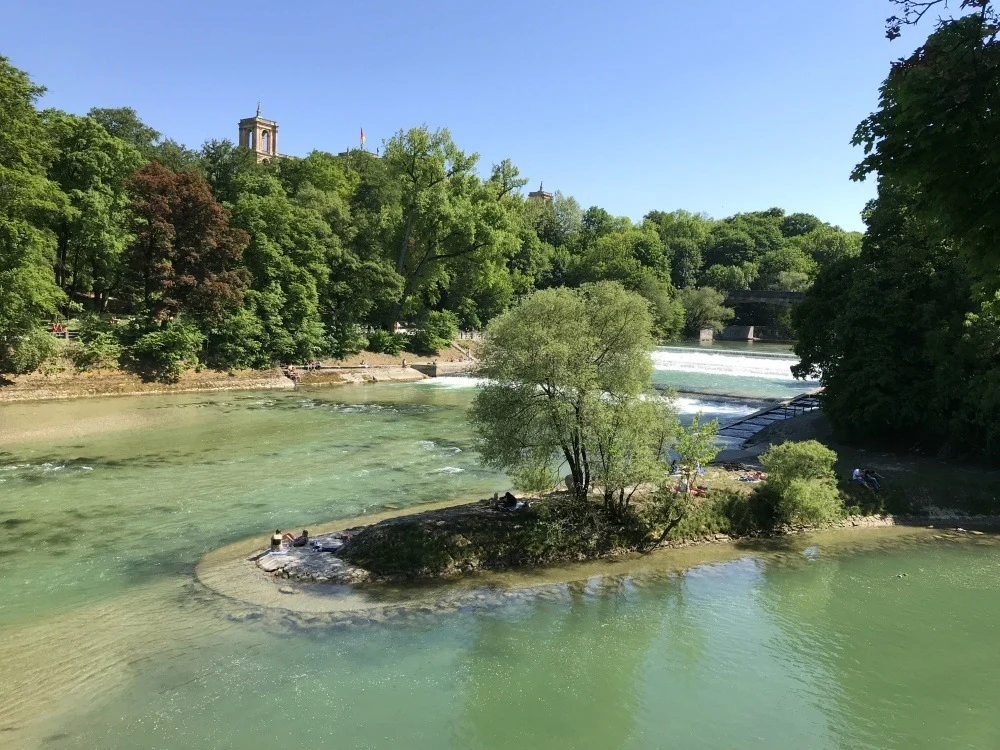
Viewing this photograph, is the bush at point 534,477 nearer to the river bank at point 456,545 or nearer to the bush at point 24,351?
the river bank at point 456,545

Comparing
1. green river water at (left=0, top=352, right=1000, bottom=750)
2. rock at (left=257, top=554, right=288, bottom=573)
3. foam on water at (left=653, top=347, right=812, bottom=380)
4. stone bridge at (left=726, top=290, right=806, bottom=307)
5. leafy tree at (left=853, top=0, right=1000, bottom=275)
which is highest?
stone bridge at (left=726, top=290, right=806, bottom=307)

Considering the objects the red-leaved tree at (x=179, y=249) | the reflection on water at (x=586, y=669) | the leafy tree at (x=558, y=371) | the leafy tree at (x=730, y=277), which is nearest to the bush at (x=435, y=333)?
the red-leaved tree at (x=179, y=249)

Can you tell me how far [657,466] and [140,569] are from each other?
1315cm

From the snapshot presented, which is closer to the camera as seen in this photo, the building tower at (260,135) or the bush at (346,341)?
the bush at (346,341)

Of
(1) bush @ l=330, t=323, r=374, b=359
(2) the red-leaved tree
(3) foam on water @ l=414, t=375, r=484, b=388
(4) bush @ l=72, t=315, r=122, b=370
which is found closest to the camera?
(4) bush @ l=72, t=315, r=122, b=370

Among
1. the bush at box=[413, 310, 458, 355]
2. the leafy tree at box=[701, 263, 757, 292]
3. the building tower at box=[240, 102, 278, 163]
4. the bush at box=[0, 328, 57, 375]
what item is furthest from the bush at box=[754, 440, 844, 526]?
the building tower at box=[240, 102, 278, 163]

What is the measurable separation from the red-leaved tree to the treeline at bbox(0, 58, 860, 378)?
11cm

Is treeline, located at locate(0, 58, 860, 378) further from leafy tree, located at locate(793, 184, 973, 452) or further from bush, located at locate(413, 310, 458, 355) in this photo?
leafy tree, located at locate(793, 184, 973, 452)

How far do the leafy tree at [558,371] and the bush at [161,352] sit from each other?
32547 millimetres

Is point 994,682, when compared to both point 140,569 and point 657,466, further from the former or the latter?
point 140,569

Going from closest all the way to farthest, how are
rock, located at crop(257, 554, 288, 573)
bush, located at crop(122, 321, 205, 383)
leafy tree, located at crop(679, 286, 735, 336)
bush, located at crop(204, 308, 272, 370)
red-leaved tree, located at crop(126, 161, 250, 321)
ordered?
rock, located at crop(257, 554, 288, 573), bush, located at crop(122, 321, 205, 383), red-leaved tree, located at crop(126, 161, 250, 321), bush, located at crop(204, 308, 272, 370), leafy tree, located at crop(679, 286, 735, 336)

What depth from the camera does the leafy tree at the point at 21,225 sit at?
3164 centimetres

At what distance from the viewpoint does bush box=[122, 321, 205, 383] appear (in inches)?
1722

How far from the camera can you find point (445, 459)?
2895 centimetres
